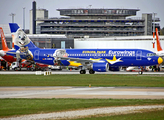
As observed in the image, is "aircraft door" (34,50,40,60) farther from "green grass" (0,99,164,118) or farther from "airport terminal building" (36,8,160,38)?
"airport terminal building" (36,8,160,38)

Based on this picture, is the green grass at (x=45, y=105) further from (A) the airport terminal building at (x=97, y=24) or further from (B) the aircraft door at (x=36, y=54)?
(A) the airport terminal building at (x=97, y=24)

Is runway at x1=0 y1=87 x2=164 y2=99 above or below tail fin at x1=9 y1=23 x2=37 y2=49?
below

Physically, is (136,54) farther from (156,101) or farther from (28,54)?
(156,101)

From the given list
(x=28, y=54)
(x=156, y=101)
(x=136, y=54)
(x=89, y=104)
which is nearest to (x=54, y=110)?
(x=89, y=104)

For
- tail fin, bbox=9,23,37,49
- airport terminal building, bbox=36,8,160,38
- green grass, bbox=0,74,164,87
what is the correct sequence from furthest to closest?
1. airport terminal building, bbox=36,8,160,38
2. tail fin, bbox=9,23,37,49
3. green grass, bbox=0,74,164,87

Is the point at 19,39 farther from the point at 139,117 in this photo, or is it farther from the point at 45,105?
the point at 139,117

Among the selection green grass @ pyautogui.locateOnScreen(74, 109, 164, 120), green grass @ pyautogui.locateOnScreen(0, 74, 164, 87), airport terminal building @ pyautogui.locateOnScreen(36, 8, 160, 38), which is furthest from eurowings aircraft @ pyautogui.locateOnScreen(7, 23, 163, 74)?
airport terminal building @ pyautogui.locateOnScreen(36, 8, 160, 38)

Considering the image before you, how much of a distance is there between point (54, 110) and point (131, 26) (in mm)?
130511

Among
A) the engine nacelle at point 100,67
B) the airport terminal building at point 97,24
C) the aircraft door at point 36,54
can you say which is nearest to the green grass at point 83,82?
the engine nacelle at point 100,67

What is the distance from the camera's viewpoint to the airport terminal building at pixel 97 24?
465 feet

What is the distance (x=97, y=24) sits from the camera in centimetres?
14138

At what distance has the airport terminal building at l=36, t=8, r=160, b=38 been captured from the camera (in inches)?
5581

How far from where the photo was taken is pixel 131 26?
14450 cm

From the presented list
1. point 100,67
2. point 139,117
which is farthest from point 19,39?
point 139,117
